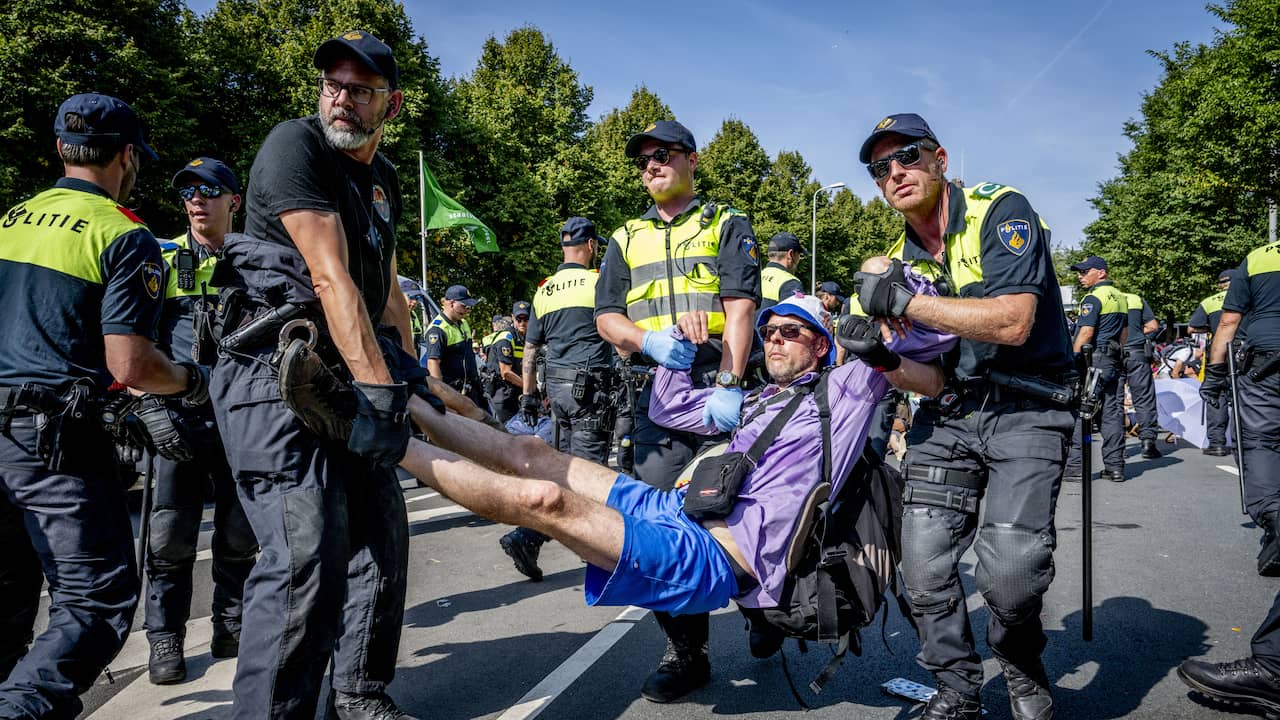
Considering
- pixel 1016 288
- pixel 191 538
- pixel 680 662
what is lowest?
pixel 680 662

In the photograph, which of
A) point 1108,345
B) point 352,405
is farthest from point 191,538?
point 1108,345

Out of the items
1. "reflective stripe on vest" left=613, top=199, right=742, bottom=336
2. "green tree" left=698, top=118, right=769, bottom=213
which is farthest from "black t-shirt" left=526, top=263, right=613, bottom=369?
"green tree" left=698, top=118, right=769, bottom=213

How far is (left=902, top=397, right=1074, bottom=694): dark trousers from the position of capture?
9.14 ft

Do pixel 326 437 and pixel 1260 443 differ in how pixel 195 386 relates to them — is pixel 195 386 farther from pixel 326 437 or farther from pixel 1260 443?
pixel 1260 443

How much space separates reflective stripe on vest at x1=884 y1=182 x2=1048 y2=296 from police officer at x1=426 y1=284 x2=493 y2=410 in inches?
221

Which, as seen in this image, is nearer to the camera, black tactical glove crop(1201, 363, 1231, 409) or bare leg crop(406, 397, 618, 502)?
bare leg crop(406, 397, 618, 502)

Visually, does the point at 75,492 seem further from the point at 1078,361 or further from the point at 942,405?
the point at 1078,361

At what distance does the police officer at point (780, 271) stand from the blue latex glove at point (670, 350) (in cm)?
279

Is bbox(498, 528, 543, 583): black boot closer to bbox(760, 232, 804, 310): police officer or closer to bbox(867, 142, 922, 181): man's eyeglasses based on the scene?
bbox(760, 232, 804, 310): police officer

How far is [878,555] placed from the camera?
294 cm

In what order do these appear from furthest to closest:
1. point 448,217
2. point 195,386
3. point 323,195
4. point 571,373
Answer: point 448,217
point 571,373
point 195,386
point 323,195

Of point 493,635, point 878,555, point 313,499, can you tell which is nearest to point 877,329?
point 878,555

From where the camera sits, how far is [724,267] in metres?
3.73

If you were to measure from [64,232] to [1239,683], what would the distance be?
4605mm
